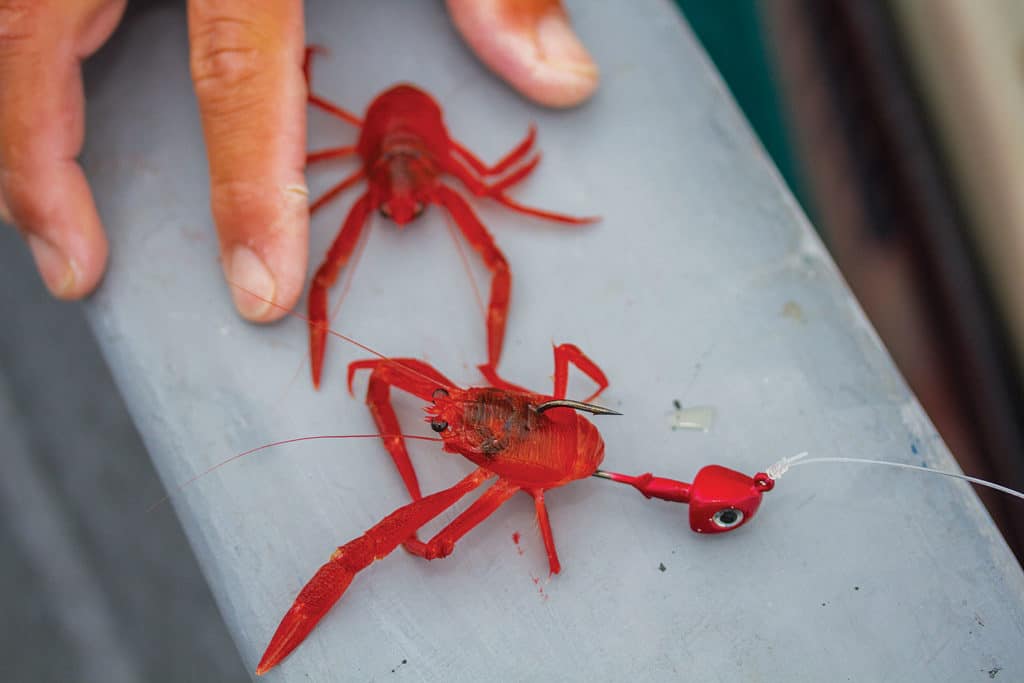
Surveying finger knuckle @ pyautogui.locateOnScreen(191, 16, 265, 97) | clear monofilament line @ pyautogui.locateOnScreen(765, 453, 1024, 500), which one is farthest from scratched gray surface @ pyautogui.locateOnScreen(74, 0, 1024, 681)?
finger knuckle @ pyautogui.locateOnScreen(191, 16, 265, 97)

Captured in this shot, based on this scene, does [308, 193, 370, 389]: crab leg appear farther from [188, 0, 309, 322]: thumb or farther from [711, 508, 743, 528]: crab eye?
[711, 508, 743, 528]: crab eye

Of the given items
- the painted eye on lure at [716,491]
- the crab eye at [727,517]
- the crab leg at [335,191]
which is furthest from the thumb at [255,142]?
the crab eye at [727,517]

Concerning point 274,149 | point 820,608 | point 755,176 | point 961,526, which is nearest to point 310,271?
point 274,149

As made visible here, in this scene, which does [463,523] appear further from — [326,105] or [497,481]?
[326,105]

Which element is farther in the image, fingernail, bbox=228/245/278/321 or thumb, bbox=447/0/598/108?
thumb, bbox=447/0/598/108

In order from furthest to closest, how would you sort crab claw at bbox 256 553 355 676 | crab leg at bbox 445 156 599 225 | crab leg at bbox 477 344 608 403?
crab leg at bbox 445 156 599 225
crab leg at bbox 477 344 608 403
crab claw at bbox 256 553 355 676

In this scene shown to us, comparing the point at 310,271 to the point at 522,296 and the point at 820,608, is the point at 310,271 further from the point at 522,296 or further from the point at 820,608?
the point at 820,608

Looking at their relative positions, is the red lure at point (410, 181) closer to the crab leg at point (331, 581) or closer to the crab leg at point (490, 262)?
the crab leg at point (490, 262)

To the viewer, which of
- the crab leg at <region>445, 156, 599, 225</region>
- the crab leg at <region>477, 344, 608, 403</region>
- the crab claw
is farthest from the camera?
the crab leg at <region>445, 156, 599, 225</region>

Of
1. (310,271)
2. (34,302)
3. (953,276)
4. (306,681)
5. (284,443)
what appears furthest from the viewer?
(34,302)
